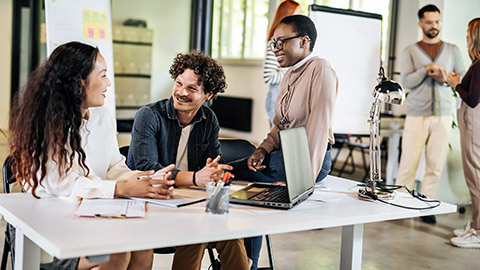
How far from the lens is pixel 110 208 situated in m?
1.68

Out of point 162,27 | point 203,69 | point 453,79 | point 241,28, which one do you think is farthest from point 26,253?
point 241,28

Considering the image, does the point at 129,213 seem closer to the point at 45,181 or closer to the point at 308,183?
the point at 45,181

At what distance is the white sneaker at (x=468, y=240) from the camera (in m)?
4.05

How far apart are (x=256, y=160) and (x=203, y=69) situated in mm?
512

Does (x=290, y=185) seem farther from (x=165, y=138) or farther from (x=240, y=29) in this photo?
(x=240, y=29)

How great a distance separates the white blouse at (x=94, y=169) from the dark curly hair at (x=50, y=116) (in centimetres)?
3

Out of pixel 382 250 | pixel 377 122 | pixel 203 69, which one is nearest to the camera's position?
pixel 377 122

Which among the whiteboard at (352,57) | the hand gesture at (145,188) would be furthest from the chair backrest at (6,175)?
the whiteboard at (352,57)

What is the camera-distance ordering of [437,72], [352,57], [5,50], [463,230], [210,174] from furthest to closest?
[5,50] < [437,72] < [352,57] < [463,230] < [210,174]

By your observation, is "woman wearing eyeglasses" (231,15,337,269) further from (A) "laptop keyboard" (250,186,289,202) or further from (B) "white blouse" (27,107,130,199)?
(B) "white blouse" (27,107,130,199)

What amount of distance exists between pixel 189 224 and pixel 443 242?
122 inches

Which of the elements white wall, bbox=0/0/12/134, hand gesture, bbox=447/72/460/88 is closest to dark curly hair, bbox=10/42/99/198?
hand gesture, bbox=447/72/460/88

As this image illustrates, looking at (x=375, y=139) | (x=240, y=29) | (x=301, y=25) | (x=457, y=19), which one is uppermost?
(x=240, y=29)

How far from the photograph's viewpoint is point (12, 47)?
20.9 ft
